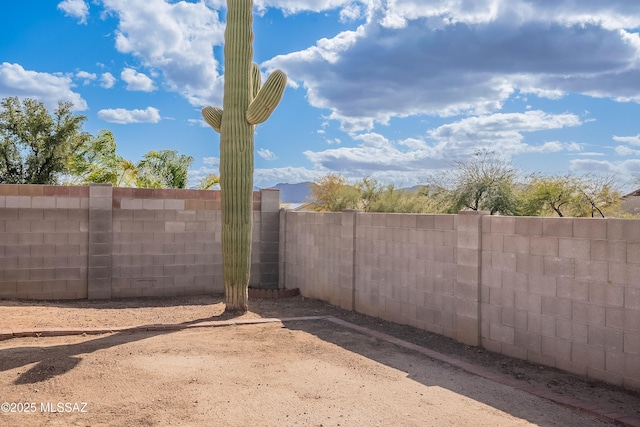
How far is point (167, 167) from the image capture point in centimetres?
2623

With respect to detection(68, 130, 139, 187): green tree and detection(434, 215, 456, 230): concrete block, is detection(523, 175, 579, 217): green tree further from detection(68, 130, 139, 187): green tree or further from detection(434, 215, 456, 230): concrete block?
detection(68, 130, 139, 187): green tree

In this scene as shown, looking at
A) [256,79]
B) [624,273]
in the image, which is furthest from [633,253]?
[256,79]

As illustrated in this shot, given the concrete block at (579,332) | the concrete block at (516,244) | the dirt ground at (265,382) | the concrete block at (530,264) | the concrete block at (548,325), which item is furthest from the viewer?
the concrete block at (516,244)

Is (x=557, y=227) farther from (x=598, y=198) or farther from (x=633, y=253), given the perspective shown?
(x=598, y=198)

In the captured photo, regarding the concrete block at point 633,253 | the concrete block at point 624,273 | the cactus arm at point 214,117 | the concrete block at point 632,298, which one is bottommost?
the concrete block at point 632,298

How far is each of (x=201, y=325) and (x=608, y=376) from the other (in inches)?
226

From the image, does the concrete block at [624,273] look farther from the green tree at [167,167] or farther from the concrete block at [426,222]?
the green tree at [167,167]

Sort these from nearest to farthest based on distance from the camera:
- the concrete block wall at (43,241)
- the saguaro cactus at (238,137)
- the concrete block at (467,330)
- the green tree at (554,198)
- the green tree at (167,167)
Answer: the concrete block at (467,330) < the saguaro cactus at (238,137) < the concrete block wall at (43,241) < the green tree at (554,198) < the green tree at (167,167)

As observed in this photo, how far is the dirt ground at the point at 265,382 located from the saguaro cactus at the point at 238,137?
1.34m

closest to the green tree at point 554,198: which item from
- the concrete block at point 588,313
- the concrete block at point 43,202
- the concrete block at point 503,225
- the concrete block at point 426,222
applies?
the concrete block at point 426,222

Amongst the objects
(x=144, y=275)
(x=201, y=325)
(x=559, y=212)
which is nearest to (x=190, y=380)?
(x=201, y=325)

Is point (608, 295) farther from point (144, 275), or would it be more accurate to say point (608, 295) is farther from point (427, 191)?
point (427, 191)

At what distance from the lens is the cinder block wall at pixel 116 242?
10984 millimetres

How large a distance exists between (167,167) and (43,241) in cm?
1547
